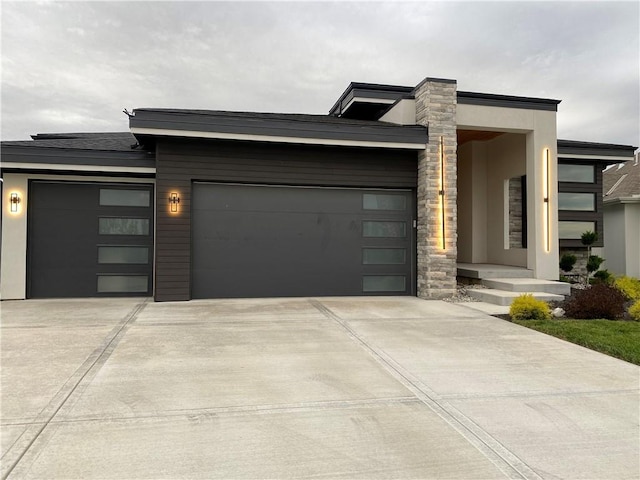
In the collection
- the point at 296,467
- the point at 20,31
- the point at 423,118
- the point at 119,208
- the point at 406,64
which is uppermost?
the point at 406,64

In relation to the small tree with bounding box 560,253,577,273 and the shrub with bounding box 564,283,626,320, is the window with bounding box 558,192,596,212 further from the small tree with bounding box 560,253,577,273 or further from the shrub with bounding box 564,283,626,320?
the shrub with bounding box 564,283,626,320

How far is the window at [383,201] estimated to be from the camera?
1013 centimetres

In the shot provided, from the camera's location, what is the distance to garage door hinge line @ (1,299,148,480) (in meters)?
2.54

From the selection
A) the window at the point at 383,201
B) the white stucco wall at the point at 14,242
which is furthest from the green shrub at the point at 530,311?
the white stucco wall at the point at 14,242

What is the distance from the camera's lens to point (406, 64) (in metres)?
19.5

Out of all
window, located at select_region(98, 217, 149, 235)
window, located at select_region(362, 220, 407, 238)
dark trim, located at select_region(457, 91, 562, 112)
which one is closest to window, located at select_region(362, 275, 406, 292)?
window, located at select_region(362, 220, 407, 238)

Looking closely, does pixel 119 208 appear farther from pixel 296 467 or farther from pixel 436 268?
pixel 296 467

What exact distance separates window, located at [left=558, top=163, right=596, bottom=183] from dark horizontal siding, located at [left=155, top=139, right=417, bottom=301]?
6188mm

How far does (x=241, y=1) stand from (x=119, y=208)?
299 inches

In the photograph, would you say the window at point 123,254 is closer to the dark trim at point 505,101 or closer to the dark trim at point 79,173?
the dark trim at point 79,173

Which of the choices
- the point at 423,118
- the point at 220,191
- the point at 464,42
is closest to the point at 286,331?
the point at 220,191

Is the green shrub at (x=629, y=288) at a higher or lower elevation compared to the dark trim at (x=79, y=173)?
lower

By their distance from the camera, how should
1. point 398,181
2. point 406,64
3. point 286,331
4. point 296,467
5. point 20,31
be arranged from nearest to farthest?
point 296,467, point 286,331, point 398,181, point 20,31, point 406,64

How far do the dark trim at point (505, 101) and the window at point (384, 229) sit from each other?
3.36 m
